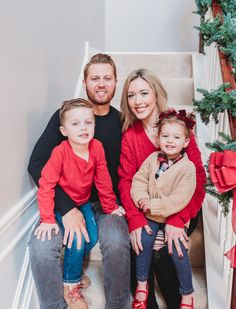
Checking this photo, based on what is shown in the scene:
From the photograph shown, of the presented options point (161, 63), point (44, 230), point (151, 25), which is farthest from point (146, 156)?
point (151, 25)

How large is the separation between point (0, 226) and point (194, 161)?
33.7 inches

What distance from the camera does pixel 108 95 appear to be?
1.65m

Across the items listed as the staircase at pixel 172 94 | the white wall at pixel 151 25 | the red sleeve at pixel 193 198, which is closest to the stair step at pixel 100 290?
the staircase at pixel 172 94

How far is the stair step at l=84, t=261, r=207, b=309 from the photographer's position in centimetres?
158

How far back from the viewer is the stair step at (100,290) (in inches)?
62.0

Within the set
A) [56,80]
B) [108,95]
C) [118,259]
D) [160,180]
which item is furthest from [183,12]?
[118,259]

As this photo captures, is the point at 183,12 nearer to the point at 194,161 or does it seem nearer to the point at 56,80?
the point at 56,80

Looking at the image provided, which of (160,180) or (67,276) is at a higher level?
(160,180)

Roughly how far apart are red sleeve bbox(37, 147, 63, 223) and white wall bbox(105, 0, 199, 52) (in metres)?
2.58

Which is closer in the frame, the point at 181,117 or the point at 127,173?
the point at 181,117

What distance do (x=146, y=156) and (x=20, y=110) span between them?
60 cm

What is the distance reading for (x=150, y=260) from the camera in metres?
1.49

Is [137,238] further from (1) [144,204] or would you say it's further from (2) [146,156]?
(2) [146,156]

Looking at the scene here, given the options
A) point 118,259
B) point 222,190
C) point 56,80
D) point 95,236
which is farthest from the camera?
point 56,80
